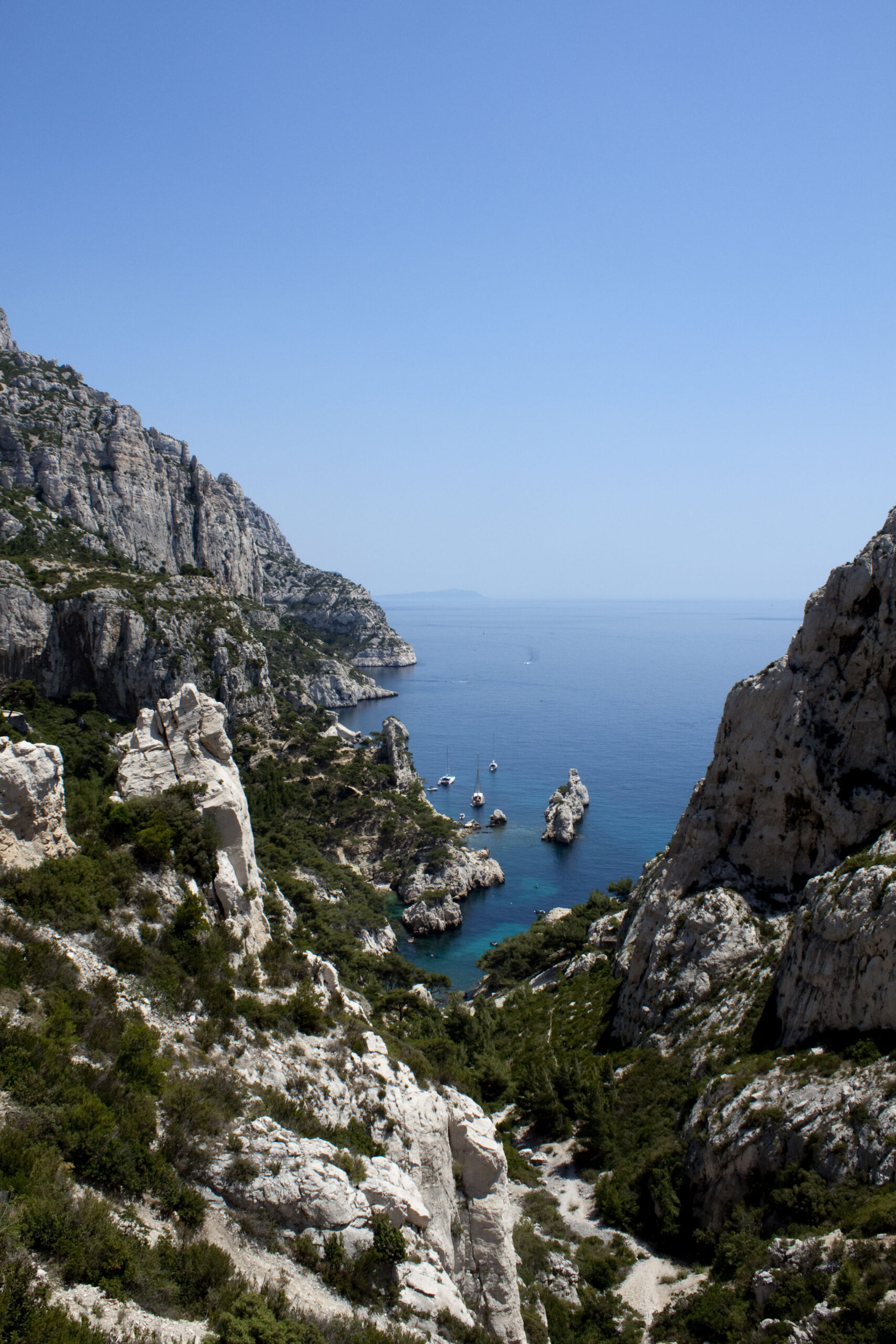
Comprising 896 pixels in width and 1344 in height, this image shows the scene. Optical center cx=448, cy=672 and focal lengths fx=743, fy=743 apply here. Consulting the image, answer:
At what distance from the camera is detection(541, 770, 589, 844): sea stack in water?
256 feet

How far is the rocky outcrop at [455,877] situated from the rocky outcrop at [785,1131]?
41245 millimetres

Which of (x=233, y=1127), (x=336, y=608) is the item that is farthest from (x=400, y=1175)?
(x=336, y=608)

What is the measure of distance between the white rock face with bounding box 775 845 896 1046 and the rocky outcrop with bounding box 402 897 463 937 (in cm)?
3916

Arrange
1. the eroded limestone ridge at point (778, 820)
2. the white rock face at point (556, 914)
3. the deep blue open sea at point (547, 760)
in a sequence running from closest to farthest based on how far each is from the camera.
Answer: the eroded limestone ridge at point (778, 820) → the white rock face at point (556, 914) → the deep blue open sea at point (547, 760)

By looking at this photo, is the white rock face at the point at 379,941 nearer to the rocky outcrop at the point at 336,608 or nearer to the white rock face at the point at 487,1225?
the white rock face at the point at 487,1225

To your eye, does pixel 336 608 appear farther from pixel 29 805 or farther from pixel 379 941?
pixel 29 805

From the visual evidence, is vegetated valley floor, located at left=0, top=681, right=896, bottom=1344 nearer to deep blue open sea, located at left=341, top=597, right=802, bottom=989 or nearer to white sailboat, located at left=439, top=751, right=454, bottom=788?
deep blue open sea, located at left=341, top=597, right=802, bottom=989

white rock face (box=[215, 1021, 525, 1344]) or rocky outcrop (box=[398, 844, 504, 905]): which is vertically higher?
white rock face (box=[215, 1021, 525, 1344])

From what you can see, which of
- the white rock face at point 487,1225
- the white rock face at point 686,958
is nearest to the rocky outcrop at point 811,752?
the white rock face at point 686,958

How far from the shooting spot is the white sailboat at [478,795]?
3504 inches

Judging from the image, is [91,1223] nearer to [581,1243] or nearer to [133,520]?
[581,1243]

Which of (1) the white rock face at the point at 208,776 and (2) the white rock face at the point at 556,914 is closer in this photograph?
(1) the white rock face at the point at 208,776

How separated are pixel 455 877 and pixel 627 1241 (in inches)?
1703

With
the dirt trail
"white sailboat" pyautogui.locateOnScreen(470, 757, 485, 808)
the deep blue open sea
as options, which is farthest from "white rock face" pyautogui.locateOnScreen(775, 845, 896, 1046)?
"white sailboat" pyautogui.locateOnScreen(470, 757, 485, 808)
